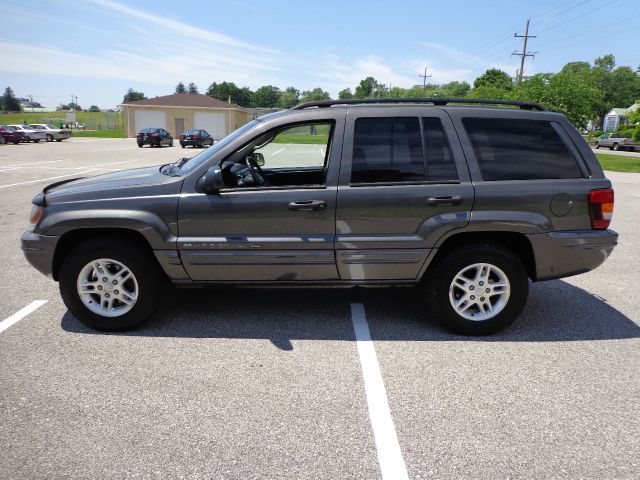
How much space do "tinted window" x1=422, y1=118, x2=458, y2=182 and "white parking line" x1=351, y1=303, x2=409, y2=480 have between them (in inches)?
55.0

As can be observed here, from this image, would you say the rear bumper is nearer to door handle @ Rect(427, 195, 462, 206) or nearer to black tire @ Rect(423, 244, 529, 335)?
black tire @ Rect(423, 244, 529, 335)

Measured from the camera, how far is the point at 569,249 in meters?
3.88

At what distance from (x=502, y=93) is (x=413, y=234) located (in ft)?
168

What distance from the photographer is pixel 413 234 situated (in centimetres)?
382

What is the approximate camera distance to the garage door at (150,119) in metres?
53.6

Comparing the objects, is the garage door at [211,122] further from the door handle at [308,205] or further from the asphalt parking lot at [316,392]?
the door handle at [308,205]

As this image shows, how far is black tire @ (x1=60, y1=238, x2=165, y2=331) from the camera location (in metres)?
3.86

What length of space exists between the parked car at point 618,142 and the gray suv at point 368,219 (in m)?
46.1

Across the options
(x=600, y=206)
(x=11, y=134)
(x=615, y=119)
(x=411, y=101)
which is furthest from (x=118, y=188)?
(x=615, y=119)

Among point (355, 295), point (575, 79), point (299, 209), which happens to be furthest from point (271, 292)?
point (575, 79)

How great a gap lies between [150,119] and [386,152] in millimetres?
54979

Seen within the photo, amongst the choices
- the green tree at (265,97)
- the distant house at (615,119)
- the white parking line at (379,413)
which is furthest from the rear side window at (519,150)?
the green tree at (265,97)

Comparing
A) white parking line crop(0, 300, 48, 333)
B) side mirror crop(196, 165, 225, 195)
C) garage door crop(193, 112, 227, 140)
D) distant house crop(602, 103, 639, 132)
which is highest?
distant house crop(602, 103, 639, 132)

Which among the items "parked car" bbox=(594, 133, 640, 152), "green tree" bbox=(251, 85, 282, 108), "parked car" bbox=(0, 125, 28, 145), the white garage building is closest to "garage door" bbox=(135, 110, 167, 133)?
the white garage building
